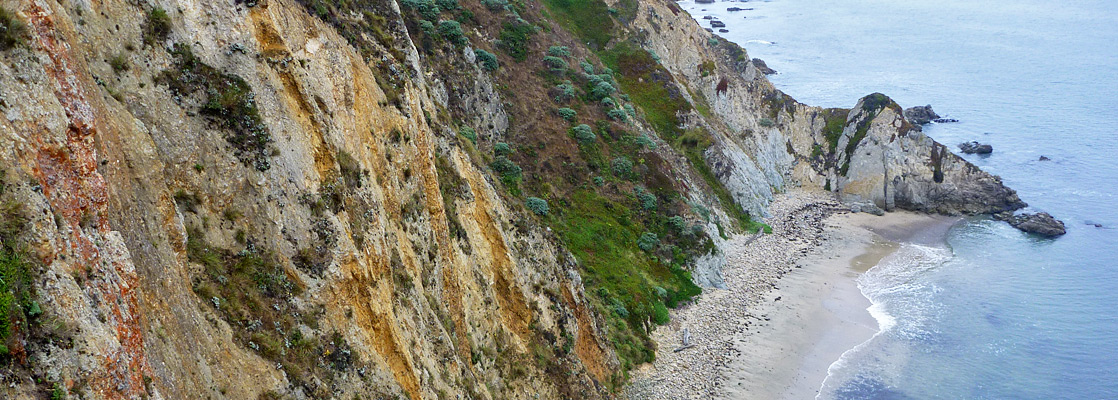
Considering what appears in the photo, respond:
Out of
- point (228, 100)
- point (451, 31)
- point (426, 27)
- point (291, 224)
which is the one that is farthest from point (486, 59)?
point (291, 224)

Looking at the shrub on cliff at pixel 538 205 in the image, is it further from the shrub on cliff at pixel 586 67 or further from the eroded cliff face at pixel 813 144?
the eroded cliff face at pixel 813 144

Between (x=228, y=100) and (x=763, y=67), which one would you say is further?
(x=763, y=67)

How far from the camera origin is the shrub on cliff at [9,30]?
34.2 feet

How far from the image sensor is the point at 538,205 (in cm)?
4534

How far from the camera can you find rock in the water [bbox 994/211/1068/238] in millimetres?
65562

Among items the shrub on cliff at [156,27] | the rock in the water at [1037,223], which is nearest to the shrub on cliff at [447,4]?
the shrub on cliff at [156,27]

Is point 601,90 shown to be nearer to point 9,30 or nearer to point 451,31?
point 451,31

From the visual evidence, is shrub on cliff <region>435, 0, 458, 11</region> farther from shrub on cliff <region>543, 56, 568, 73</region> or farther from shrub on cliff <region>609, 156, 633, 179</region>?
shrub on cliff <region>609, 156, 633, 179</region>

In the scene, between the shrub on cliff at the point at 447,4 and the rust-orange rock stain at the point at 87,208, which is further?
the shrub on cliff at the point at 447,4

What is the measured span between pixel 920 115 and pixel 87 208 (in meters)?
107

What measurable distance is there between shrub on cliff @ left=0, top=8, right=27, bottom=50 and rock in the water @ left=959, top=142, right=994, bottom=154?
96707 mm

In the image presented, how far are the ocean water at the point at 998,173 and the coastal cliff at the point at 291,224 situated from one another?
52.8 feet

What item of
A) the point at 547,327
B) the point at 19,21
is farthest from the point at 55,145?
the point at 547,327

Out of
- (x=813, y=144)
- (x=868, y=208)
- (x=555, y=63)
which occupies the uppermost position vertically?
(x=555, y=63)
